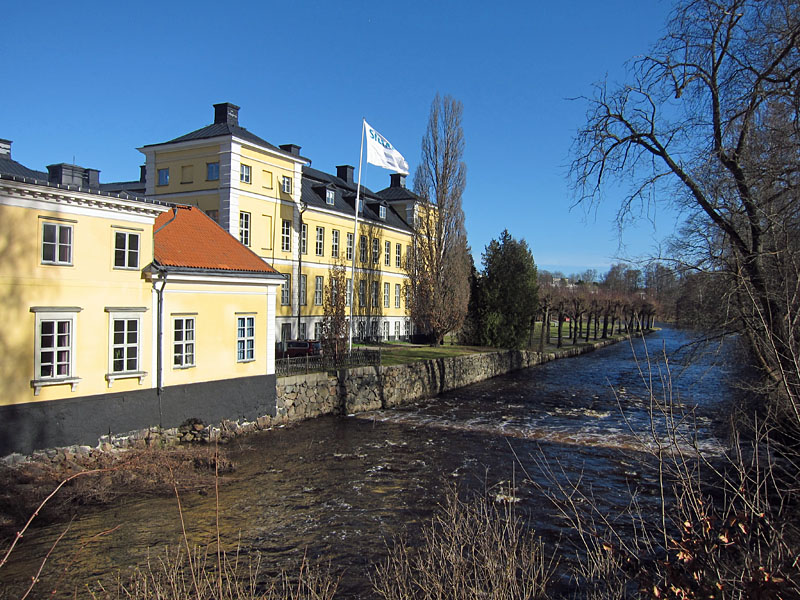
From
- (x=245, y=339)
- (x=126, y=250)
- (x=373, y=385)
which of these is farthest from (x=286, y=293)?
(x=126, y=250)

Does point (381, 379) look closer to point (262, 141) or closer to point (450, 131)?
point (262, 141)

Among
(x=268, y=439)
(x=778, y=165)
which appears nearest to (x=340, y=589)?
(x=778, y=165)

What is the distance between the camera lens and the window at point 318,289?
35.3 meters

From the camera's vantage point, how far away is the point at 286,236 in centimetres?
3284

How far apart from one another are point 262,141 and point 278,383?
1659 cm

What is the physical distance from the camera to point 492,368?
3556 cm

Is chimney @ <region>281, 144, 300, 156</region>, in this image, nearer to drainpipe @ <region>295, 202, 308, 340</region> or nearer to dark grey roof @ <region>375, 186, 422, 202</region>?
drainpipe @ <region>295, 202, 308, 340</region>

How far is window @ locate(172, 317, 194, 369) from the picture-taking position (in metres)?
16.7

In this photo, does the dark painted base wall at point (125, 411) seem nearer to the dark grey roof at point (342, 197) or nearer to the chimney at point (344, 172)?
the dark grey roof at point (342, 197)

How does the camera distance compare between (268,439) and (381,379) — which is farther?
(381,379)

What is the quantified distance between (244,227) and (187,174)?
418 centimetres

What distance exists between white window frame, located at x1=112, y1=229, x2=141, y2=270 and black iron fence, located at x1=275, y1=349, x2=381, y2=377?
22.5 feet

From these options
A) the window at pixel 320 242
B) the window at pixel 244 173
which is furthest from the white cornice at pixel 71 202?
the window at pixel 320 242

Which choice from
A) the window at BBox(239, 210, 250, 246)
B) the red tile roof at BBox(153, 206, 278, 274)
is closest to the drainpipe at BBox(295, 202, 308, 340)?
the window at BBox(239, 210, 250, 246)
